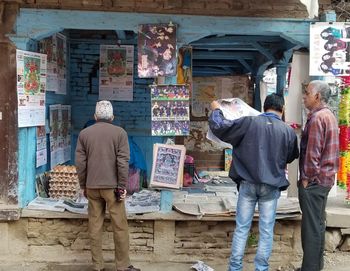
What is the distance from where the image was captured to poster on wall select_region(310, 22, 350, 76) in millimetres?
5754

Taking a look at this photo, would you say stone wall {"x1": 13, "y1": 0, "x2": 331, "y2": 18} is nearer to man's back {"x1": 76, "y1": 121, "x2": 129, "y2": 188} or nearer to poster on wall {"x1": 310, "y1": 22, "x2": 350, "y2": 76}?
poster on wall {"x1": 310, "y1": 22, "x2": 350, "y2": 76}

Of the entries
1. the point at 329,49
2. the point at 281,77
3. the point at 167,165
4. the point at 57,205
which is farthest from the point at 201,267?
the point at 281,77

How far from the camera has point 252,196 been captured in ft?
16.4

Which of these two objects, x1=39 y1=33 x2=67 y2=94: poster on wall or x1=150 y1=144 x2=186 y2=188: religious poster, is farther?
x1=39 y1=33 x2=67 y2=94: poster on wall

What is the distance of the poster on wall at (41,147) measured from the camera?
643cm

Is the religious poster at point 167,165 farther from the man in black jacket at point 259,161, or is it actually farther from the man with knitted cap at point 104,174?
the man in black jacket at point 259,161

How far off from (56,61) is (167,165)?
2.76m

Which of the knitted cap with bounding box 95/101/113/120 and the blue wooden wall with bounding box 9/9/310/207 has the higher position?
the blue wooden wall with bounding box 9/9/310/207

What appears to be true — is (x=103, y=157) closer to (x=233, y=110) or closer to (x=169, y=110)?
(x=169, y=110)

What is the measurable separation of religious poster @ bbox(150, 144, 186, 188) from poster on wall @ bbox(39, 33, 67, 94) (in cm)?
224

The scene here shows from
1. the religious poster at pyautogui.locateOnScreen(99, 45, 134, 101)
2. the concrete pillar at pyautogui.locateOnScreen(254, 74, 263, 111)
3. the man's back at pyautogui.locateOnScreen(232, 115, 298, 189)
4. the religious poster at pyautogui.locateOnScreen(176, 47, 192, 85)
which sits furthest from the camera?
the concrete pillar at pyautogui.locateOnScreen(254, 74, 263, 111)

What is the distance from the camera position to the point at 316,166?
16.1ft

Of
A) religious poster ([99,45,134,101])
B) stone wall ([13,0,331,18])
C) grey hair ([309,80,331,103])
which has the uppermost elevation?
stone wall ([13,0,331,18])

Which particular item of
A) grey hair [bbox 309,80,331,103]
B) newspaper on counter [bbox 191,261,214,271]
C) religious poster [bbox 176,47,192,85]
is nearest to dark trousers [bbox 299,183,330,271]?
grey hair [bbox 309,80,331,103]
